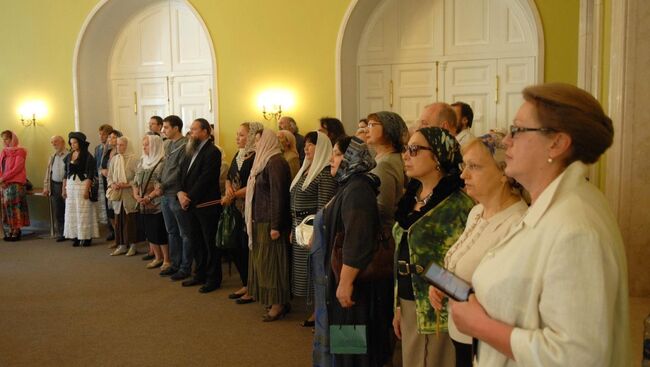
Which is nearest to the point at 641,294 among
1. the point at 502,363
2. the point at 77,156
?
the point at 502,363

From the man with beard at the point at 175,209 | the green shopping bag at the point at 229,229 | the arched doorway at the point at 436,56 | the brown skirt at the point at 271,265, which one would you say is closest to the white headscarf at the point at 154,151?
the man with beard at the point at 175,209

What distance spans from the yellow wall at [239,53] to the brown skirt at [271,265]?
345cm

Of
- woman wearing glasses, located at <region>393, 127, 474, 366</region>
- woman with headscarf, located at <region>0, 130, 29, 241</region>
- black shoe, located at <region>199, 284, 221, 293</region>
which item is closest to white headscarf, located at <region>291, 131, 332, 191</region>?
woman wearing glasses, located at <region>393, 127, 474, 366</region>

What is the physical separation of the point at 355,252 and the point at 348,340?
46cm

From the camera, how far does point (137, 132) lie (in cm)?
938

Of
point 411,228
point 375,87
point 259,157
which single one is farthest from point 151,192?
point 411,228

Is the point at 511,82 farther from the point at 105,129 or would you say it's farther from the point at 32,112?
the point at 32,112

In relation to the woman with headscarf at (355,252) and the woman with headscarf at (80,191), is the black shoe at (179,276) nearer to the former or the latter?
the woman with headscarf at (80,191)

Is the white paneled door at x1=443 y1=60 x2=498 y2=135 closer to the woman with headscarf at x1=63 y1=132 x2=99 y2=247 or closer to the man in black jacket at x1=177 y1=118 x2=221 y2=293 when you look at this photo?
the man in black jacket at x1=177 y1=118 x2=221 y2=293

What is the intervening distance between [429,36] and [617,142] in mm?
3699

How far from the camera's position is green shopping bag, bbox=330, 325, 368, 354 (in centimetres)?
290

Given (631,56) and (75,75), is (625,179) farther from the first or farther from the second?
(75,75)

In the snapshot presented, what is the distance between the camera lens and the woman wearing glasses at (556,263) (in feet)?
3.96

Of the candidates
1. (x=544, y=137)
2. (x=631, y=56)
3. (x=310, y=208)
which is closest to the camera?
(x=544, y=137)
